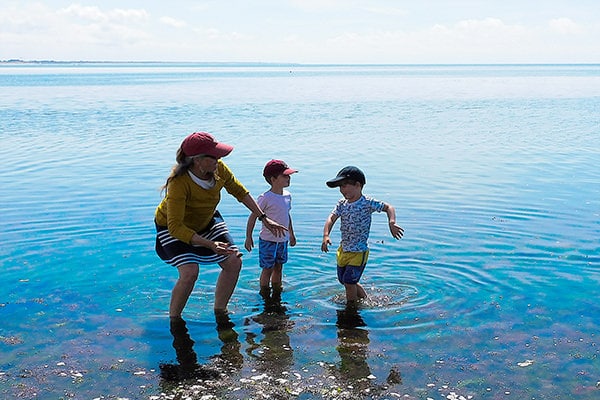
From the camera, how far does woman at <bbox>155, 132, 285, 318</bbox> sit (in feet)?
22.5

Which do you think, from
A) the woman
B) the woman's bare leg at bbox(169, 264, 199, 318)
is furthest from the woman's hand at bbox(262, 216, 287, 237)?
the woman's bare leg at bbox(169, 264, 199, 318)

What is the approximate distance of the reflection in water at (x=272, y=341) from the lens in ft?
20.8

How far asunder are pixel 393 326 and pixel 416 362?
0.95 metres

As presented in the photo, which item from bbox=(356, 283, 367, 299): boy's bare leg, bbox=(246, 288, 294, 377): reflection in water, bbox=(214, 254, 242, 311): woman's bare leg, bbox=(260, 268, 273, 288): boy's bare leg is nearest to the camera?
bbox=(246, 288, 294, 377): reflection in water

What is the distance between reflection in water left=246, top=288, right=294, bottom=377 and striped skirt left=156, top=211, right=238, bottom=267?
830 millimetres

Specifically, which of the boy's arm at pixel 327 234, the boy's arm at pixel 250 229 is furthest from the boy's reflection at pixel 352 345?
the boy's arm at pixel 250 229

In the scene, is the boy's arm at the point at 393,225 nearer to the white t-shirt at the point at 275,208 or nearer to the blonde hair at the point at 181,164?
the white t-shirt at the point at 275,208

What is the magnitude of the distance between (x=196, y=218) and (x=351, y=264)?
1.75 m

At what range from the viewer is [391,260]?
9.74 m

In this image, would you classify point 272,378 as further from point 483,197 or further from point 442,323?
point 483,197

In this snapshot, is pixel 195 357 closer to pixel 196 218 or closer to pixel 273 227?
pixel 196 218

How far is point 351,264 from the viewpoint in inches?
306

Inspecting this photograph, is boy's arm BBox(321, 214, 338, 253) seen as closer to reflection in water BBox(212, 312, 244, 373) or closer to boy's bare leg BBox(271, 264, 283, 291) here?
boy's bare leg BBox(271, 264, 283, 291)

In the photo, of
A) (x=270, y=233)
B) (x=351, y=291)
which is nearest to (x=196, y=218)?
(x=270, y=233)
